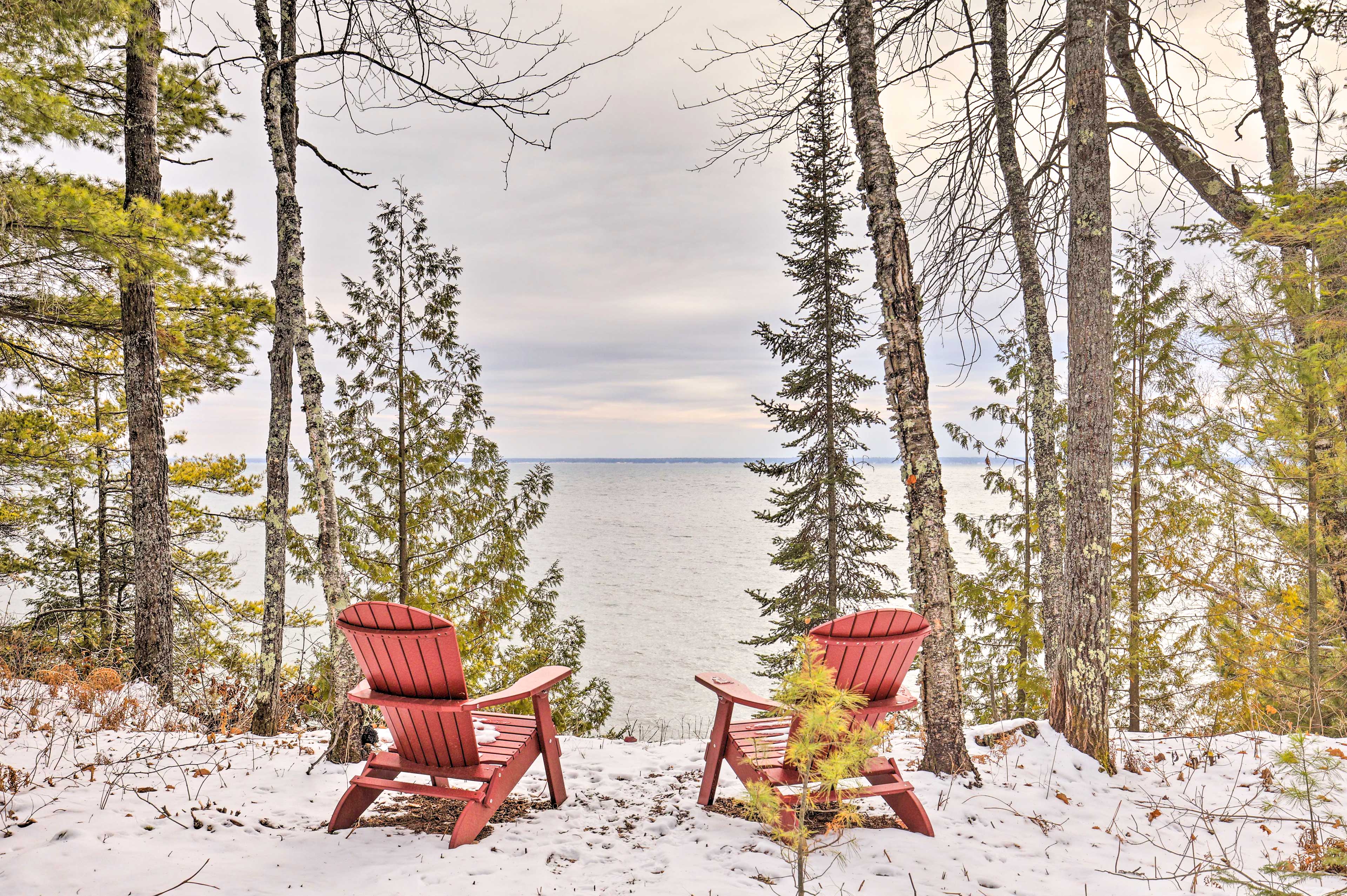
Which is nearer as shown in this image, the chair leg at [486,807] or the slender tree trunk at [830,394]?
the chair leg at [486,807]

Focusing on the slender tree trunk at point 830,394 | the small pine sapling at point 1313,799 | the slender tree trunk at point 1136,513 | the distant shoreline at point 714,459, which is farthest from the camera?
the slender tree trunk at point 830,394

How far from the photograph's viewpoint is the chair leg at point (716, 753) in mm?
3049

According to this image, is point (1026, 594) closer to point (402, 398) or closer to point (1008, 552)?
point (1008, 552)

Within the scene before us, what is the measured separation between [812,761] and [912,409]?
1893 millimetres

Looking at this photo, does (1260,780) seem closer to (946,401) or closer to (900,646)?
(900,646)

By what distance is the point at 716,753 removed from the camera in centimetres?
309

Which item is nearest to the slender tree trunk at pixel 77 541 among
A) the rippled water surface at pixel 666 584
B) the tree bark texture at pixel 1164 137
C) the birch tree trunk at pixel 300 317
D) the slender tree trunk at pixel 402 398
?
the slender tree trunk at pixel 402 398

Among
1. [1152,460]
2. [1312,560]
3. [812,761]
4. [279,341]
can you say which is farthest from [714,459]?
[812,761]

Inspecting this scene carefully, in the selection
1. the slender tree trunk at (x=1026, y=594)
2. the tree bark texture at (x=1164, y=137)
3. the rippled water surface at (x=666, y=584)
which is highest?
the tree bark texture at (x=1164, y=137)

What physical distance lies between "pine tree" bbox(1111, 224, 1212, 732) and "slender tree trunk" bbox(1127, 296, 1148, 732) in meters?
0.01

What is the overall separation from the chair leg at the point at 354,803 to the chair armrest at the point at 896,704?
2213 mm

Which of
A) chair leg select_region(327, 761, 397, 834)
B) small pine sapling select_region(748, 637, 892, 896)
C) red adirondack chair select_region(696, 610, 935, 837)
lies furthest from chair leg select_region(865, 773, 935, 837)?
chair leg select_region(327, 761, 397, 834)

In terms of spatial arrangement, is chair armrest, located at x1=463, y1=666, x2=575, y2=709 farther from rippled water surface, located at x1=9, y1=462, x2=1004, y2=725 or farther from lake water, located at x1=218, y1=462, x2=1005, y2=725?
rippled water surface, located at x1=9, y1=462, x2=1004, y2=725

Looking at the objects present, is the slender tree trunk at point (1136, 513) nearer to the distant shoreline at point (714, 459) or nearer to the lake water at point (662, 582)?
the distant shoreline at point (714, 459)
